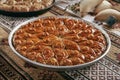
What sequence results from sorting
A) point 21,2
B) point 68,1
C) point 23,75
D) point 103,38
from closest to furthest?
point 23,75 → point 103,38 → point 21,2 → point 68,1

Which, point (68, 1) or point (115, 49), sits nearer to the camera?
point (115, 49)

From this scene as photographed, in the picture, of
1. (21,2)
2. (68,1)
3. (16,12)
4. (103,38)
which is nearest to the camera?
(103,38)

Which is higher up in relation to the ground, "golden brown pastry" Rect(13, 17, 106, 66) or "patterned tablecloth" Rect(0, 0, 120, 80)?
"golden brown pastry" Rect(13, 17, 106, 66)

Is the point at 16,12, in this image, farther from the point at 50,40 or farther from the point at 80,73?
the point at 80,73

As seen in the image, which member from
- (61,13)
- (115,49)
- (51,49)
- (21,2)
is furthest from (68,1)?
(51,49)

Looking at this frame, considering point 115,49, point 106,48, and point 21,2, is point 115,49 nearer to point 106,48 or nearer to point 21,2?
point 106,48

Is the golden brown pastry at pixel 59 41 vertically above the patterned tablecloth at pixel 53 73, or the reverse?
the golden brown pastry at pixel 59 41
